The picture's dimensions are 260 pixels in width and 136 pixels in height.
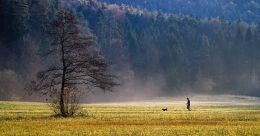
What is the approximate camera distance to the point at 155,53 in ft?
535

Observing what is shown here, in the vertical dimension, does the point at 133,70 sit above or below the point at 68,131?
above

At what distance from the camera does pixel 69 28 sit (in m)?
43.1

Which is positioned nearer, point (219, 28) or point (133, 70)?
point (133, 70)

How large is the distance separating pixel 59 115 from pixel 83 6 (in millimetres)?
154038

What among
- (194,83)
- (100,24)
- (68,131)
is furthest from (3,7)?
(68,131)

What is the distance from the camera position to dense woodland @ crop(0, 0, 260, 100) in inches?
5030

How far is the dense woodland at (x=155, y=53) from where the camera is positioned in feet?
419

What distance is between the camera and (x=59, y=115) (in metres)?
41.1

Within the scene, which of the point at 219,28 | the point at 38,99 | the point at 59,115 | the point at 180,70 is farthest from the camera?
the point at 219,28

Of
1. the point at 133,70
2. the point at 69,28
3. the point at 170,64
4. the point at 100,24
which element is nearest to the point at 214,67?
the point at 170,64

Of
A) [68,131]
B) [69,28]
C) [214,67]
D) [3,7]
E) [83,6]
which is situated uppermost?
[83,6]

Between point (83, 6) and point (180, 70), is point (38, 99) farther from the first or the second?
point (83, 6)

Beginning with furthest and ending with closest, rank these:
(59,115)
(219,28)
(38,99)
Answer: (219,28)
(38,99)
(59,115)

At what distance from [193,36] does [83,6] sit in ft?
164
